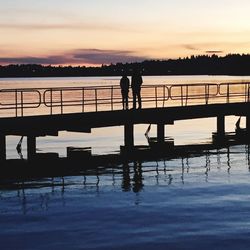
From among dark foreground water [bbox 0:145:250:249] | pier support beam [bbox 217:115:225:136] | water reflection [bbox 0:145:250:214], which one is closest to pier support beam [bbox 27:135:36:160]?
water reflection [bbox 0:145:250:214]

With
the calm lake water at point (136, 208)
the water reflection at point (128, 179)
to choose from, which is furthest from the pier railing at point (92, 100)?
the calm lake water at point (136, 208)

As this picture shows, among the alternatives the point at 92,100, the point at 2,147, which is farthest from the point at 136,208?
the point at 92,100

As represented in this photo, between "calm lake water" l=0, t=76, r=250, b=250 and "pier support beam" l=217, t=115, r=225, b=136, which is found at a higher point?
"pier support beam" l=217, t=115, r=225, b=136

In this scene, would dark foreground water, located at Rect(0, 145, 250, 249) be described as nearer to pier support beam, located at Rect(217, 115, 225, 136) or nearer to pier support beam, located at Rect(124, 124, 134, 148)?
pier support beam, located at Rect(124, 124, 134, 148)

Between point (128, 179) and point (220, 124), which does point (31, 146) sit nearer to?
point (128, 179)

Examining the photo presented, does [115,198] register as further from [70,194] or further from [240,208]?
[240,208]

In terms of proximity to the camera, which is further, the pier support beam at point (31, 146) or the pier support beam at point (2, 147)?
the pier support beam at point (31, 146)

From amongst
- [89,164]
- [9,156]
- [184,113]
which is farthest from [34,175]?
[184,113]

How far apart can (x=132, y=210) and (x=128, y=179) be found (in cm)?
539

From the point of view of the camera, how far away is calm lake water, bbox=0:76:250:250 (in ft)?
44.0

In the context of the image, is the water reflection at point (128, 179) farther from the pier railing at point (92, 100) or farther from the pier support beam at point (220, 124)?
the pier support beam at point (220, 124)

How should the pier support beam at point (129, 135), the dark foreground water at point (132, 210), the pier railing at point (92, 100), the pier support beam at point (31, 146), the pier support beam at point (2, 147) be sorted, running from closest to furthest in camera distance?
the dark foreground water at point (132, 210), the pier support beam at point (2, 147), the pier support beam at point (31, 146), the pier railing at point (92, 100), the pier support beam at point (129, 135)

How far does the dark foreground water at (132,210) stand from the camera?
527 inches

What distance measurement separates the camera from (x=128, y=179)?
21766 millimetres
